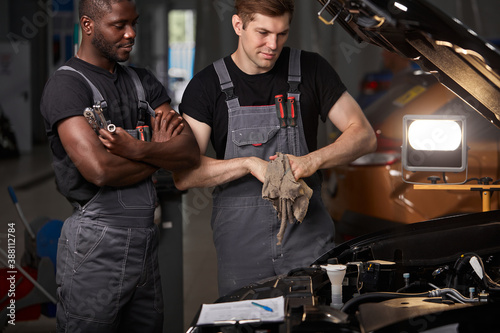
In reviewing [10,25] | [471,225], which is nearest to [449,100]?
[471,225]

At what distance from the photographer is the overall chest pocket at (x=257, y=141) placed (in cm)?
222

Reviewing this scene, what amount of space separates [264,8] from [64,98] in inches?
29.4

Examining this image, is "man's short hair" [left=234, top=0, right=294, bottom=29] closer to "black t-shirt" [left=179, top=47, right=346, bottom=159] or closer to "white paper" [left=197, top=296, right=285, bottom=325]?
"black t-shirt" [left=179, top=47, right=346, bottom=159]

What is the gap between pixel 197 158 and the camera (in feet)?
7.02

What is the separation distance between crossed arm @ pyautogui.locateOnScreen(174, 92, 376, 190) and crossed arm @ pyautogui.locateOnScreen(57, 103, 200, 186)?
0.50ft

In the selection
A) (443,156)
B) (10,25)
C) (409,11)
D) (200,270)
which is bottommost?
(200,270)

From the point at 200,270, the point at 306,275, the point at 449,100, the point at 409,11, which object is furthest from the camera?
the point at 200,270

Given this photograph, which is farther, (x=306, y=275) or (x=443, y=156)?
(x=443, y=156)

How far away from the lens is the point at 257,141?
2.22 meters

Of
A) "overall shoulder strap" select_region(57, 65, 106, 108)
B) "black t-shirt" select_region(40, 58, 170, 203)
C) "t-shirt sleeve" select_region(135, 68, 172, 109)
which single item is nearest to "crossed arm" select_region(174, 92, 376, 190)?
"t-shirt sleeve" select_region(135, 68, 172, 109)

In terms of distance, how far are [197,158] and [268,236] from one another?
39 cm

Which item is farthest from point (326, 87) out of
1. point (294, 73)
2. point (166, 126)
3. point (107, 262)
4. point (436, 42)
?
point (107, 262)

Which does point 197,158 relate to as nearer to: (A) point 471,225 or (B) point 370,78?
(A) point 471,225

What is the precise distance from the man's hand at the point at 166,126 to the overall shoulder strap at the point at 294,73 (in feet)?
1.45
